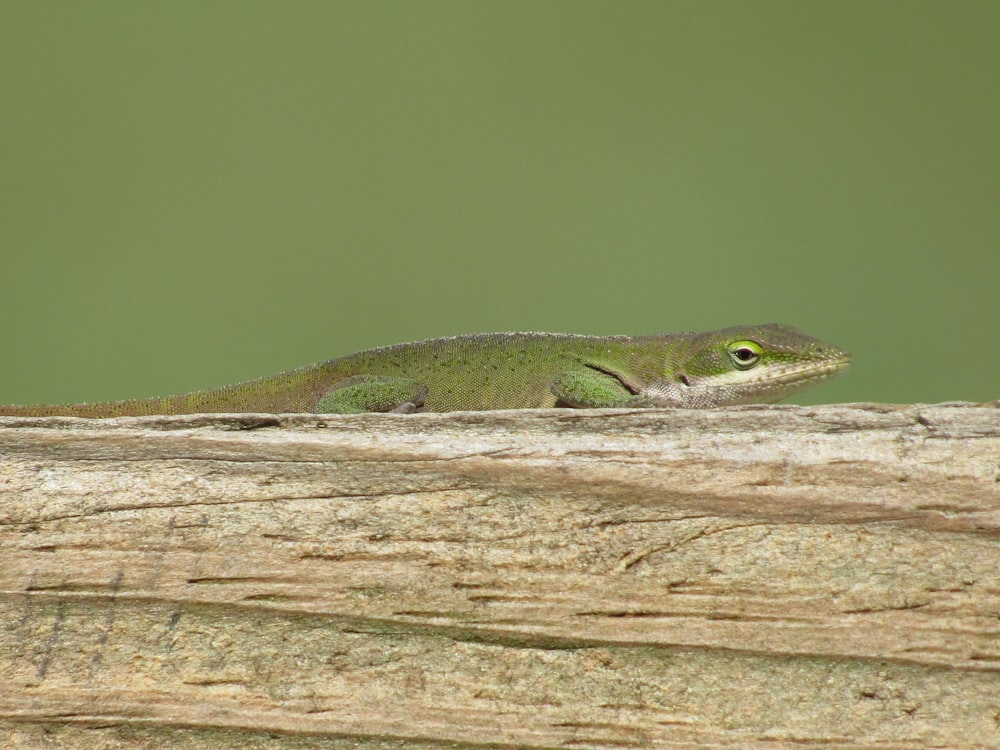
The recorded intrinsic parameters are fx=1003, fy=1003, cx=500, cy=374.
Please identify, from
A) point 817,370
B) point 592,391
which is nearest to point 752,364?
point 817,370

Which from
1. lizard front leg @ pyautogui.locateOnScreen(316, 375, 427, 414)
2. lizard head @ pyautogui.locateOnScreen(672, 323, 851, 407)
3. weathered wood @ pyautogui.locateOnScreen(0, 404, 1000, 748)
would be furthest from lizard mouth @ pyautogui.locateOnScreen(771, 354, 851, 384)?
weathered wood @ pyautogui.locateOnScreen(0, 404, 1000, 748)

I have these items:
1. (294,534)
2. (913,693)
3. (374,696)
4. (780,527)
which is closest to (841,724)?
(913,693)

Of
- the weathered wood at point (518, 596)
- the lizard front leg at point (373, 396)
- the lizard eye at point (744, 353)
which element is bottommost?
the weathered wood at point (518, 596)

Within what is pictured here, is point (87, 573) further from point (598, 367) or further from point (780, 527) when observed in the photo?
point (598, 367)

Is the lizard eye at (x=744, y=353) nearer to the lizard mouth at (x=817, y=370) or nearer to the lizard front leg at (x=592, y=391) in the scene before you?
the lizard mouth at (x=817, y=370)

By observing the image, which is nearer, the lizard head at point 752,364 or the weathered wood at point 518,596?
the weathered wood at point 518,596

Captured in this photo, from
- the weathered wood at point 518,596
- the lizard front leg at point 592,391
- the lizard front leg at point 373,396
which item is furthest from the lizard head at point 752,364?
the weathered wood at point 518,596

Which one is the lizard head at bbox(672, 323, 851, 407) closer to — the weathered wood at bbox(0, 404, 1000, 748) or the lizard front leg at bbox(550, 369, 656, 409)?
the lizard front leg at bbox(550, 369, 656, 409)
